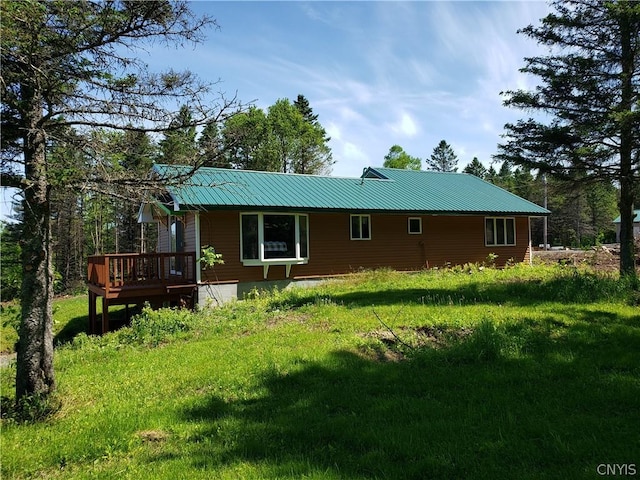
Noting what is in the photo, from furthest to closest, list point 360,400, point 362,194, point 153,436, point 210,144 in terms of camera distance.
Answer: point 362,194
point 210,144
point 360,400
point 153,436

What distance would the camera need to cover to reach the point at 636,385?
4.54 m

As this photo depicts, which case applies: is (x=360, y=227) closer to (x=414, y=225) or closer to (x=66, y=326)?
(x=414, y=225)

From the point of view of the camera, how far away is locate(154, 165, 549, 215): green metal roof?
1390 centimetres

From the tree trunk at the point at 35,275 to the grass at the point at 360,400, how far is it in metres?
0.54

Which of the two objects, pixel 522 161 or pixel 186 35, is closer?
pixel 186 35

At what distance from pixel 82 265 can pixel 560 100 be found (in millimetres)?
37351

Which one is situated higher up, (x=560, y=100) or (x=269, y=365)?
(x=560, y=100)

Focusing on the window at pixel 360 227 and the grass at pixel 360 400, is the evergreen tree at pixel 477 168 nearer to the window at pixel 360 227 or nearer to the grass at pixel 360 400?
the window at pixel 360 227

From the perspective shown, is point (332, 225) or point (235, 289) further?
point (332, 225)

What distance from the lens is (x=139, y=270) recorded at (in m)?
13.3

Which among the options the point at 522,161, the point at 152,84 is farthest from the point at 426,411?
the point at 522,161

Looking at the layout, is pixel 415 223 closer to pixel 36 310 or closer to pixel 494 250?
pixel 494 250

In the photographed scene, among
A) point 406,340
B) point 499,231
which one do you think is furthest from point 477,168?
point 406,340

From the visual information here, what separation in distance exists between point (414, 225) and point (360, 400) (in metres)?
14.1
